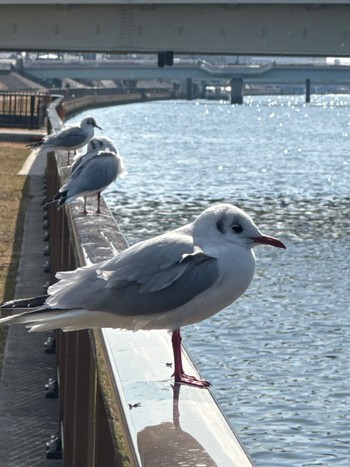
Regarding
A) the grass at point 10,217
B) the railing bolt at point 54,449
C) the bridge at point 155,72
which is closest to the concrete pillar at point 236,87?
the bridge at point 155,72

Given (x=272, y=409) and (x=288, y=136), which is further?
(x=288, y=136)

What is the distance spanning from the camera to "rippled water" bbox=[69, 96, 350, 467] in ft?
41.6

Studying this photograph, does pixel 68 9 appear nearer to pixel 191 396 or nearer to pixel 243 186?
pixel 243 186

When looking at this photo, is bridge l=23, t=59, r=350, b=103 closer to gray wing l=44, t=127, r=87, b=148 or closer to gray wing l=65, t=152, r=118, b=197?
gray wing l=44, t=127, r=87, b=148

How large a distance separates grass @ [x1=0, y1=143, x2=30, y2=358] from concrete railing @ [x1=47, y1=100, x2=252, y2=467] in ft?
15.8

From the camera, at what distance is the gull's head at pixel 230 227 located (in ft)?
16.8

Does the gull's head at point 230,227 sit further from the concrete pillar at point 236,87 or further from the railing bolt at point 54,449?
the concrete pillar at point 236,87

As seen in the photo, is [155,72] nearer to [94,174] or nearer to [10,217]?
[10,217]

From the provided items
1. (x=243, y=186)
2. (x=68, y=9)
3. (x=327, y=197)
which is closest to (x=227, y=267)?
(x=327, y=197)

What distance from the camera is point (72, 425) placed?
709 centimetres

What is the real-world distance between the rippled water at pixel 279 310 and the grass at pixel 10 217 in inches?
85.4

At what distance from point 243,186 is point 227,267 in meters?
36.0

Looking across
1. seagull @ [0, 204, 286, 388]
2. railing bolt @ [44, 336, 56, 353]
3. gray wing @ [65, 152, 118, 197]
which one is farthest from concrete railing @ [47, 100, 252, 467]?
gray wing @ [65, 152, 118, 197]

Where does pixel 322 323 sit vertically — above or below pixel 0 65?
above
